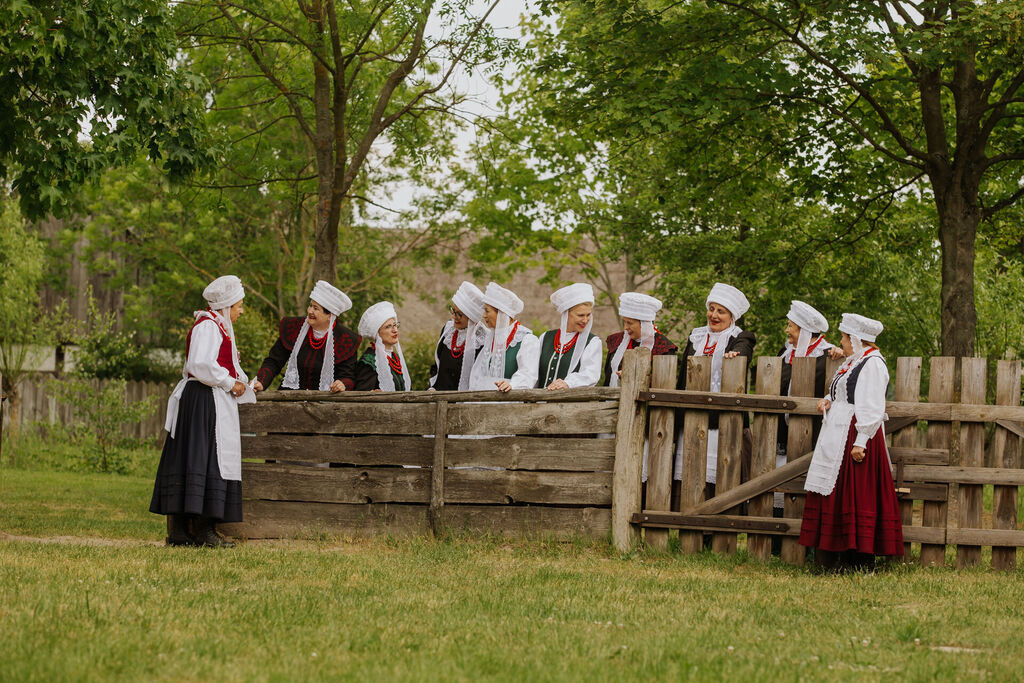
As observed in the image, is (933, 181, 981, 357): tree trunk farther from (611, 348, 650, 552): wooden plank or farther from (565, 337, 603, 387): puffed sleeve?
(611, 348, 650, 552): wooden plank

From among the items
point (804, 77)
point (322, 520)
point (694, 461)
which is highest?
point (804, 77)

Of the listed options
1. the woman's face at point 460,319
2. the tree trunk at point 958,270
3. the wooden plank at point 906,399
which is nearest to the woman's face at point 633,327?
the woman's face at point 460,319

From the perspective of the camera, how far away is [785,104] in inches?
548

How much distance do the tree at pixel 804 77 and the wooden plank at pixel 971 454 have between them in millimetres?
4225

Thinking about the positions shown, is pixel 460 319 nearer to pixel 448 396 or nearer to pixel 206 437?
pixel 448 396

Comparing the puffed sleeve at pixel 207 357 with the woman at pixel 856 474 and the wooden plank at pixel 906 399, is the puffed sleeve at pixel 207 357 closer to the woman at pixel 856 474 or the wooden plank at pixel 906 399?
the woman at pixel 856 474

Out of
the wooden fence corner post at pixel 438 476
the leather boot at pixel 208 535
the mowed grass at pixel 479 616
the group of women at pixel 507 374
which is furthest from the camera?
the wooden fence corner post at pixel 438 476

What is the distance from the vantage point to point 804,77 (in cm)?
1377

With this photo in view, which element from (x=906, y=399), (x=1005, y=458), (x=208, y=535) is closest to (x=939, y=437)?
(x=906, y=399)

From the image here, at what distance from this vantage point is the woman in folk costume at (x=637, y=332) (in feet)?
29.7

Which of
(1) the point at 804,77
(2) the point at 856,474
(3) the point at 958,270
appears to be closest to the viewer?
(2) the point at 856,474

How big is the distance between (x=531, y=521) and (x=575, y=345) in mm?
1467

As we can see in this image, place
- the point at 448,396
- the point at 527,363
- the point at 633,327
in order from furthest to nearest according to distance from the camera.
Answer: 1. the point at 633,327
2. the point at 527,363
3. the point at 448,396

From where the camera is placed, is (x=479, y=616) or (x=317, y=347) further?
(x=317, y=347)
